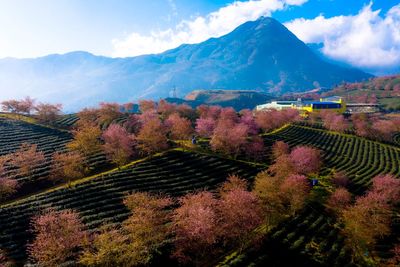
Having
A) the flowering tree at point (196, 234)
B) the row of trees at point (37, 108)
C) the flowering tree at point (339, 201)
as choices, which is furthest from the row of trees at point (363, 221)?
the row of trees at point (37, 108)

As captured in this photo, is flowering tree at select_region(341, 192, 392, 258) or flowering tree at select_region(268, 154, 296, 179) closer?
flowering tree at select_region(341, 192, 392, 258)

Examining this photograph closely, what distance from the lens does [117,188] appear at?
2168 inches

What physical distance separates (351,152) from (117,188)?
9187 centimetres

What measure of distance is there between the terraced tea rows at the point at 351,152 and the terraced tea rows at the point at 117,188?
32185 mm

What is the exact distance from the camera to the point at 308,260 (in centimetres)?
4172

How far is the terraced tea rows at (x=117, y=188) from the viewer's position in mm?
42844

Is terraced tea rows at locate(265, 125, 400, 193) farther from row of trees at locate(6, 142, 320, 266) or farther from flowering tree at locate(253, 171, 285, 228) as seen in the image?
row of trees at locate(6, 142, 320, 266)

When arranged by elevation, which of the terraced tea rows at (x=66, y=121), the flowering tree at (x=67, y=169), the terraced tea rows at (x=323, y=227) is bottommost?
the terraced tea rows at (x=323, y=227)

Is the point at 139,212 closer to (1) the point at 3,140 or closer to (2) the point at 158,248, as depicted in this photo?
(2) the point at 158,248

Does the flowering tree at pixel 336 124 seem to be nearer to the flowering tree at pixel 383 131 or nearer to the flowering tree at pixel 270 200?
the flowering tree at pixel 383 131

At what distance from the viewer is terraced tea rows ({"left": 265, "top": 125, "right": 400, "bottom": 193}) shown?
277ft

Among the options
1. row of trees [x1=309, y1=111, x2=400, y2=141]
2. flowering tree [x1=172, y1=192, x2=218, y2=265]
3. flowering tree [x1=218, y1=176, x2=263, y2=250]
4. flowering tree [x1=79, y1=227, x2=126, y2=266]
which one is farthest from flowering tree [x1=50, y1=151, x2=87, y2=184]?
row of trees [x1=309, y1=111, x2=400, y2=141]

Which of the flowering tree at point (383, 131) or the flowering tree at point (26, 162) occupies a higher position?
the flowering tree at point (26, 162)

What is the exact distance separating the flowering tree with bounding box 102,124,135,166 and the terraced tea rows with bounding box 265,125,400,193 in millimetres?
55177
